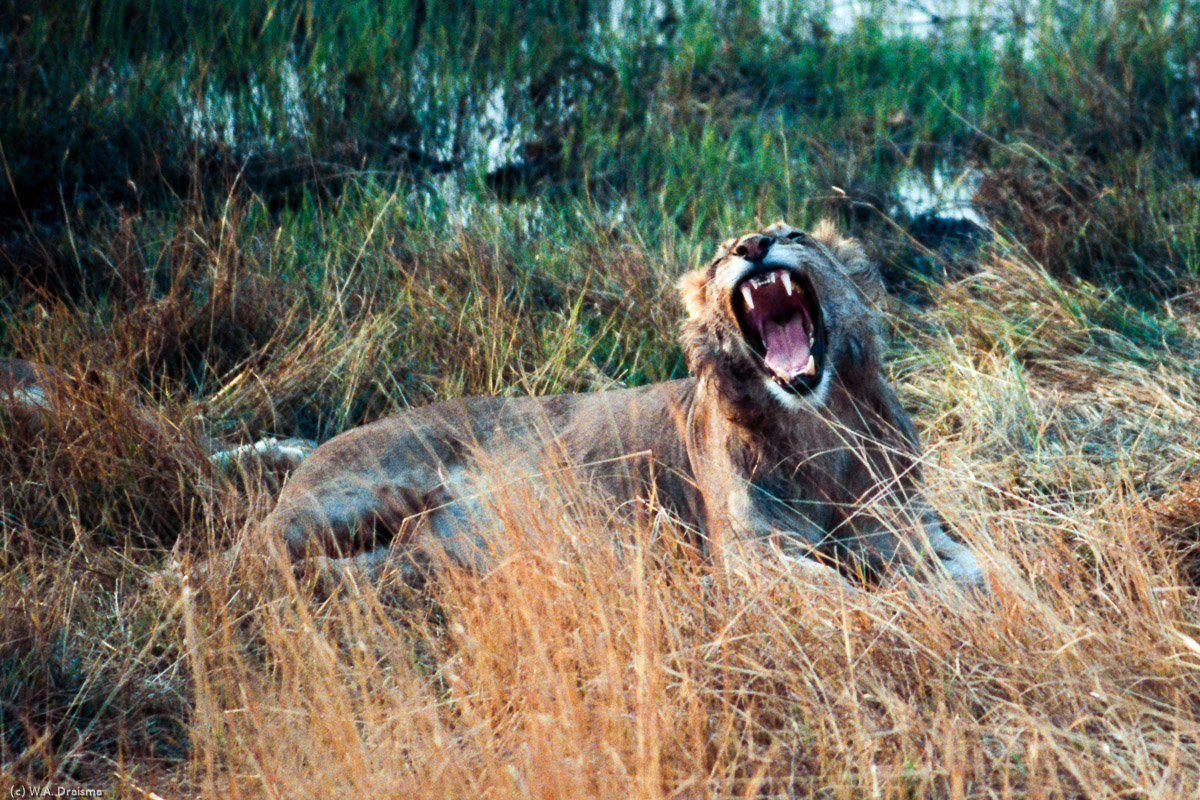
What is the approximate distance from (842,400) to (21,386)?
3598 millimetres

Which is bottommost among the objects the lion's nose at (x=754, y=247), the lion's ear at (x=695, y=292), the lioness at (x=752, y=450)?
the lioness at (x=752, y=450)

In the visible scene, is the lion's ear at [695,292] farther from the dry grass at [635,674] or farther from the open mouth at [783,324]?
the dry grass at [635,674]

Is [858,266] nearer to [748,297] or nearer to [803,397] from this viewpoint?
[748,297]

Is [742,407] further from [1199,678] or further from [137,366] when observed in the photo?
[137,366]

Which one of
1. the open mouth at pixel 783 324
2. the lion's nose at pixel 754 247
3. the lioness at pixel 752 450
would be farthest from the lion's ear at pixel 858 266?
the lion's nose at pixel 754 247

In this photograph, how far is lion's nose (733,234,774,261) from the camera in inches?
158

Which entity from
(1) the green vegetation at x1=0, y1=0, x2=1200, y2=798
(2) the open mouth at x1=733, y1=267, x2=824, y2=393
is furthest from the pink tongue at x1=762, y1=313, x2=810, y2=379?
(1) the green vegetation at x1=0, y1=0, x2=1200, y2=798

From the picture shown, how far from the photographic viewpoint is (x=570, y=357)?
19.7 ft

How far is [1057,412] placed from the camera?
4.85 meters

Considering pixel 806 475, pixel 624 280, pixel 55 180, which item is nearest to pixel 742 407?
pixel 806 475

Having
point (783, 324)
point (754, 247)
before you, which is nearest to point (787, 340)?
point (783, 324)

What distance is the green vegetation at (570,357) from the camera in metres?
2.52

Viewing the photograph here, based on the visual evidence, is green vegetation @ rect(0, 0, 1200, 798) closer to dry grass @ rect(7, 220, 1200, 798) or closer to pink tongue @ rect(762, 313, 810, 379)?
dry grass @ rect(7, 220, 1200, 798)

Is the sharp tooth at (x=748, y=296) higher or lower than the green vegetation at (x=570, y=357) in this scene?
higher
